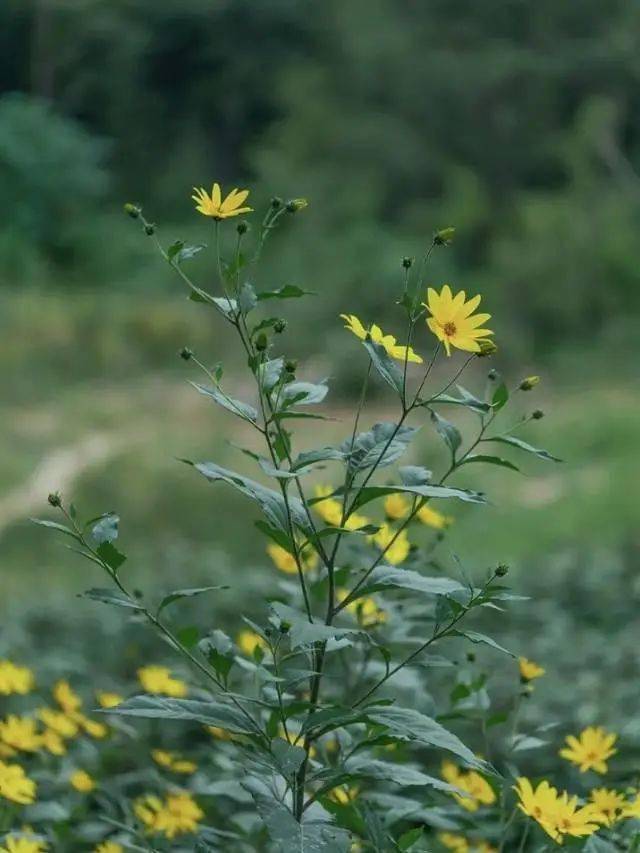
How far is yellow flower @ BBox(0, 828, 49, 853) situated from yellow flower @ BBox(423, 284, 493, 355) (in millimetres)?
342

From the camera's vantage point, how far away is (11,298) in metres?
6.76

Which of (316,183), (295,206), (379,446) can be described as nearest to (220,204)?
(295,206)

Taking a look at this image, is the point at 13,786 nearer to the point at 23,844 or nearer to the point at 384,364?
the point at 23,844

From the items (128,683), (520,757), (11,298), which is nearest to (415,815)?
(520,757)

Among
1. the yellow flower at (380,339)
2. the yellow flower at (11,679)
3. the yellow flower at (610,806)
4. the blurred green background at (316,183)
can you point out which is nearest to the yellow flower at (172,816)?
the yellow flower at (11,679)

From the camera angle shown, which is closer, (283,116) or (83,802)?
(83,802)

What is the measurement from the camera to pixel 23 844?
2.29 ft

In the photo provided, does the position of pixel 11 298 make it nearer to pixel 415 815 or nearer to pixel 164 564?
pixel 164 564

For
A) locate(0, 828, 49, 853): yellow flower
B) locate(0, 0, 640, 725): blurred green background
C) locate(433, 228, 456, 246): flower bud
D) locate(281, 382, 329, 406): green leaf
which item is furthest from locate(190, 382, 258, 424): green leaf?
locate(0, 0, 640, 725): blurred green background

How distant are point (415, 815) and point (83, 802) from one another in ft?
0.86

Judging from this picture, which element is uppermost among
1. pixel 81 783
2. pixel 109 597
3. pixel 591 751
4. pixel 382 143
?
pixel 382 143

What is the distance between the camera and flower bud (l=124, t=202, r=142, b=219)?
2.02 feet

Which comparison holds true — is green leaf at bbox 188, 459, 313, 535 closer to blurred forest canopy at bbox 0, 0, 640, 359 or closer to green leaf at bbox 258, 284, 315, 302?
green leaf at bbox 258, 284, 315, 302

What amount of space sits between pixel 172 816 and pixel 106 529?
29cm
